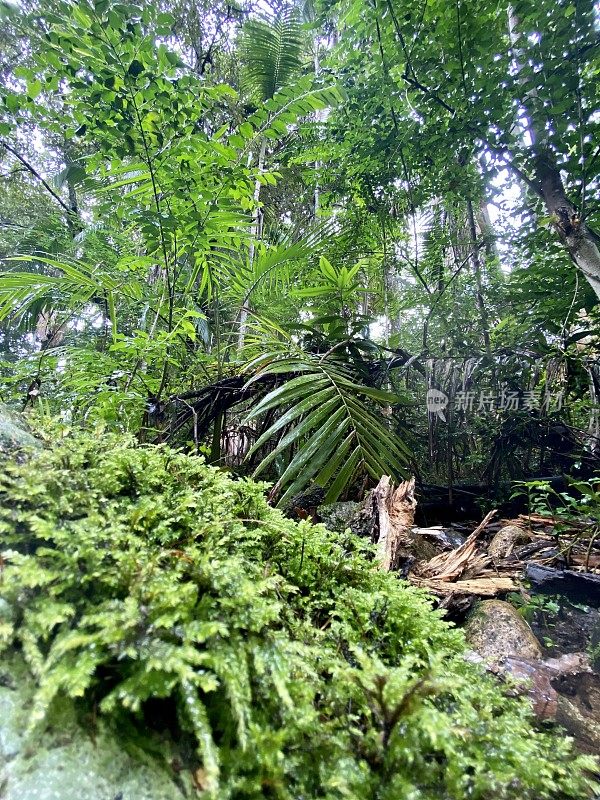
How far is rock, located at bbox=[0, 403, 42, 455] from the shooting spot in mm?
778

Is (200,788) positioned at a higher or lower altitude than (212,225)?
lower

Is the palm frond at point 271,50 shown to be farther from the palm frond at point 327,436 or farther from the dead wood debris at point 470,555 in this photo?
the dead wood debris at point 470,555

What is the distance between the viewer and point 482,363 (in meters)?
2.55

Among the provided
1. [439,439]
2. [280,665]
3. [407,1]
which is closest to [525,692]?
[280,665]

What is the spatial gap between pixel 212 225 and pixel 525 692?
6.37ft

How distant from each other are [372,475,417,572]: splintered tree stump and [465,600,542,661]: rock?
0.80ft

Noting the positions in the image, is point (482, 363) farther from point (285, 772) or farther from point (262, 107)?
point (285, 772)

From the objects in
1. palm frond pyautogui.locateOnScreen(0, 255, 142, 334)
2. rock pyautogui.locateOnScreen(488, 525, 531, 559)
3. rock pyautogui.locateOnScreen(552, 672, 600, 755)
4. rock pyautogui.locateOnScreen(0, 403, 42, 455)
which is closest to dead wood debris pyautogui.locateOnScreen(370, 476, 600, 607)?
rock pyautogui.locateOnScreen(488, 525, 531, 559)

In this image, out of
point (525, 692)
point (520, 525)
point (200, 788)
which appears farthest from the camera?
point (520, 525)

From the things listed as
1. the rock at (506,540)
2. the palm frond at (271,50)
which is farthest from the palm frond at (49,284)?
the palm frond at (271,50)

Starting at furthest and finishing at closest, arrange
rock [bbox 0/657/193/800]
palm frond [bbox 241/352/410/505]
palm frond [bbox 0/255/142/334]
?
palm frond [bbox 0/255/142/334] → palm frond [bbox 241/352/410/505] → rock [bbox 0/657/193/800]

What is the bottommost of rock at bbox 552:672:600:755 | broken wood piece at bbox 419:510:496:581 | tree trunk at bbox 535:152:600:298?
rock at bbox 552:672:600:755

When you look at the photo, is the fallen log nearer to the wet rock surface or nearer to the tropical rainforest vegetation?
the wet rock surface

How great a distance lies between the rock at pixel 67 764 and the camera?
338 millimetres
